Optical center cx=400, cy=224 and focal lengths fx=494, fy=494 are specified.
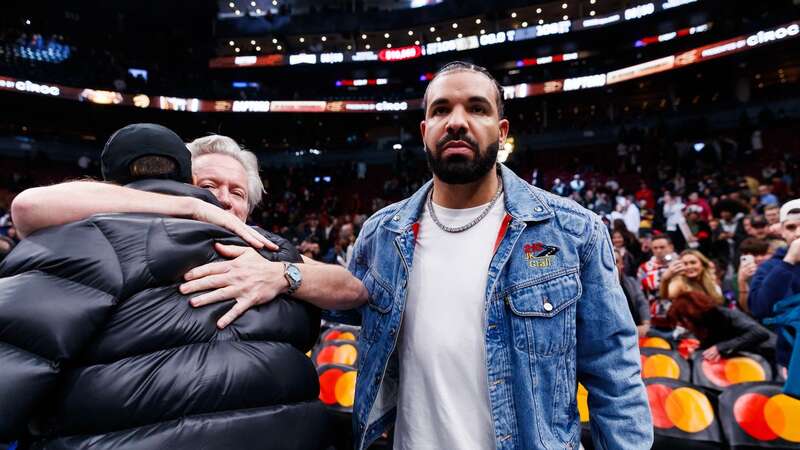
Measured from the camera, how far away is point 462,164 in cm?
183

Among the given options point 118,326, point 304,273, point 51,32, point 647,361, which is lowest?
point 647,361

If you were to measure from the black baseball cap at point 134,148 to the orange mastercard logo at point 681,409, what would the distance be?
347cm

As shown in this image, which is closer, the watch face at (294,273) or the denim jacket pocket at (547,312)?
the watch face at (294,273)

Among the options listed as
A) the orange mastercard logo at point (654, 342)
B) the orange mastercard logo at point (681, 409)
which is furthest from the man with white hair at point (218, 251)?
the orange mastercard logo at point (654, 342)

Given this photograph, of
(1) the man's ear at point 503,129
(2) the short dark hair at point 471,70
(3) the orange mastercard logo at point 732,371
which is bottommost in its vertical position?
(3) the orange mastercard logo at point 732,371

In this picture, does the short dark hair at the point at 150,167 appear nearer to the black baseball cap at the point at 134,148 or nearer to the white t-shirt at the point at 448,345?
the black baseball cap at the point at 134,148

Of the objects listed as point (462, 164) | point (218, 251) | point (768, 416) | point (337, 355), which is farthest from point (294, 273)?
point (337, 355)

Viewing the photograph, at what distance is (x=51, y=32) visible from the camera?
89.7 feet

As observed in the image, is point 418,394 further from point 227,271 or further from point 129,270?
point 129,270

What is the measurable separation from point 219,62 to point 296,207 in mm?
14203

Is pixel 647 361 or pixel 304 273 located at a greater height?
pixel 304 273

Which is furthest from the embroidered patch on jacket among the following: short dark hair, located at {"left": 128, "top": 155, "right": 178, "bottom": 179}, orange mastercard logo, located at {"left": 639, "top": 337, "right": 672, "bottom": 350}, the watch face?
orange mastercard logo, located at {"left": 639, "top": 337, "right": 672, "bottom": 350}

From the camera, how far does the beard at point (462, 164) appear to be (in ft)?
6.00

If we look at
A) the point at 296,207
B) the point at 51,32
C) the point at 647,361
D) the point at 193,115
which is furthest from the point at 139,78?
the point at 647,361
